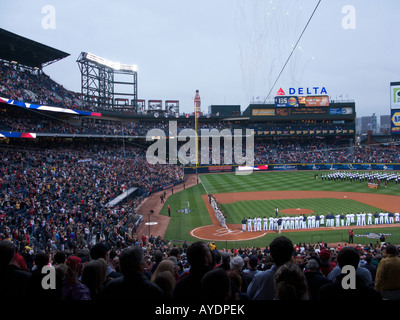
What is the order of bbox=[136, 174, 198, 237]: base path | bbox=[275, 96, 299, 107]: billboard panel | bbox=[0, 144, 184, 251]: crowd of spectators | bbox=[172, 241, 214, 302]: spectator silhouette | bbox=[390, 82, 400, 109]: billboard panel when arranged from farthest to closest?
bbox=[275, 96, 299, 107]: billboard panel, bbox=[390, 82, 400, 109]: billboard panel, bbox=[136, 174, 198, 237]: base path, bbox=[0, 144, 184, 251]: crowd of spectators, bbox=[172, 241, 214, 302]: spectator silhouette

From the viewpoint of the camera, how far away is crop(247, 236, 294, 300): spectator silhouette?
3.96 metres

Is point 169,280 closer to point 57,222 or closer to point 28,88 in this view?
point 57,222

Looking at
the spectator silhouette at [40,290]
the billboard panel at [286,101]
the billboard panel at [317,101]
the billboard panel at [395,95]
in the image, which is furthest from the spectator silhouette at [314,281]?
the billboard panel at [317,101]

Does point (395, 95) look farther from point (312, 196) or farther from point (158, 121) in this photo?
point (158, 121)

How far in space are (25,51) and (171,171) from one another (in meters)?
24.5

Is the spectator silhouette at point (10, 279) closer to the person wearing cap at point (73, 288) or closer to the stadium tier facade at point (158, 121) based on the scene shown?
the person wearing cap at point (73, 288)

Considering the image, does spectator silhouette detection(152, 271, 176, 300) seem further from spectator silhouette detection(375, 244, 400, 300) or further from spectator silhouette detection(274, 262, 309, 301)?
spectator silhouette detection(375, 244, 400, 300)

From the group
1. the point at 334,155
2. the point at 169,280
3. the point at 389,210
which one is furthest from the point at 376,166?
the point at 169,280

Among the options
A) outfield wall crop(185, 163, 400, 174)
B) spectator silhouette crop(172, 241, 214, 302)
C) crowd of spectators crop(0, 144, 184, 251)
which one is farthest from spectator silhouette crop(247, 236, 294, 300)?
outfield wall crop(185, 163, 400, 174)

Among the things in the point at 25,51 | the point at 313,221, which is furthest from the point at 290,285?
the point at 25,51

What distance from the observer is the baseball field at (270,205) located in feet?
66.0

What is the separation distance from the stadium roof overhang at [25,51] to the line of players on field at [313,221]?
1261 inches
